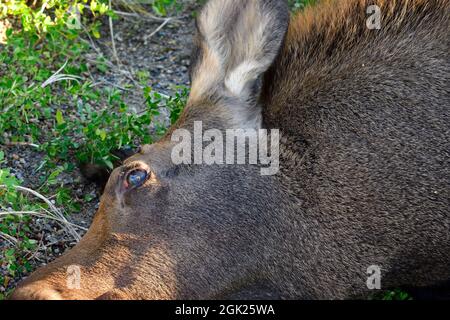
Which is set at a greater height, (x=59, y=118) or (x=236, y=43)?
(x=236, y=43)

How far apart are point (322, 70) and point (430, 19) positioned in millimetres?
639

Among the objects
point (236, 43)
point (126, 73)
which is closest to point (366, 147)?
point (236, 43)

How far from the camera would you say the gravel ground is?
528 cm

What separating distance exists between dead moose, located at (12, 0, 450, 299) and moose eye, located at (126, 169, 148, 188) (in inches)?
0.4

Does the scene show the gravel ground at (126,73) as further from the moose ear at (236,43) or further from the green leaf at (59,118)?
the moose ear at (236,43)

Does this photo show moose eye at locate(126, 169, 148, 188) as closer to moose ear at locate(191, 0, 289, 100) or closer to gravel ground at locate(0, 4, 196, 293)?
moose ear at locate(191, 0, 289, 100)

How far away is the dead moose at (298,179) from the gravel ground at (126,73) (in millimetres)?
978

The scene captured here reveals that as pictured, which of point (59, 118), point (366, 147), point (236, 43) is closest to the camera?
point (366, 147)

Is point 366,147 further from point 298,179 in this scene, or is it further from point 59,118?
point 59,118

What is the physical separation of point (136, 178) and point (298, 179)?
2.56ft

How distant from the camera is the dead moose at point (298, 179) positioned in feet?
13.6

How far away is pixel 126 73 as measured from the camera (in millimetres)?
6484

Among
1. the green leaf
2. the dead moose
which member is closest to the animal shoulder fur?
the dead moose
